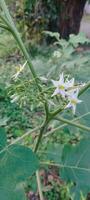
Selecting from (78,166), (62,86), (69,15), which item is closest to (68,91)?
(62,86)

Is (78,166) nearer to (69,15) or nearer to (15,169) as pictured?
(15,169)

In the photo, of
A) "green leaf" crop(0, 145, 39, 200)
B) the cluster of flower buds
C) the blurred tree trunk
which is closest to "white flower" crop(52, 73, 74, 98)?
the cluster of flower buds

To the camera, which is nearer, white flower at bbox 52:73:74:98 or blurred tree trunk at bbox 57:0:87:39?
white flower at bbox 52:73:74:98

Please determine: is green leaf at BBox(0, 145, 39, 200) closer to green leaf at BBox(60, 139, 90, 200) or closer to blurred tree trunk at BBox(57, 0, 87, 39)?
green leaf at BBox(60, 139, 90, 200)

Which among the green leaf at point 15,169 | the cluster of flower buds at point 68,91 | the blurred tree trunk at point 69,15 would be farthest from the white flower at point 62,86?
the blurred tree trunk at point 69,15

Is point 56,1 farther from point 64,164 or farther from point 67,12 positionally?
point 64,164
